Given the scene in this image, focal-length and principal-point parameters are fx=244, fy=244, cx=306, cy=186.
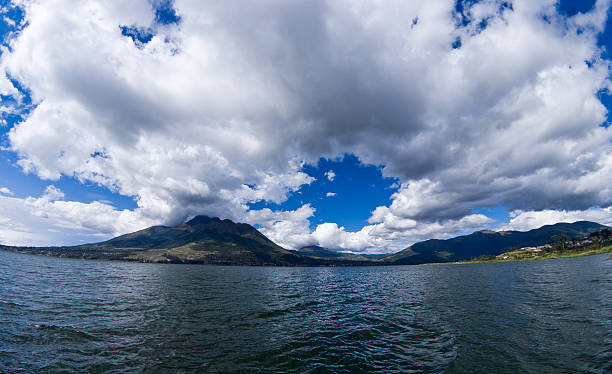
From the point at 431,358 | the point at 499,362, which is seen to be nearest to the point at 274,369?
the point at 431,358

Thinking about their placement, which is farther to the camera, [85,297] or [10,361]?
[85,297]

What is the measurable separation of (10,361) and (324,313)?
31783 millimetres

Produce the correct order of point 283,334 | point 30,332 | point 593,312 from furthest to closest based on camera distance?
point 593,312
point 283,334
point 30,332

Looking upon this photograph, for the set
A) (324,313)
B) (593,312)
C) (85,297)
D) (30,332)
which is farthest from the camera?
(85,297)

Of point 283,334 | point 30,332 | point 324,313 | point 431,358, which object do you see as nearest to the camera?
point 431,358

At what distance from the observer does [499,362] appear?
1775 centimetres

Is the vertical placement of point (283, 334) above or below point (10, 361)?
below

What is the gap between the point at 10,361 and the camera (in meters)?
17.2

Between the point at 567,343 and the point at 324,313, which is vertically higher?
the point at 567,343

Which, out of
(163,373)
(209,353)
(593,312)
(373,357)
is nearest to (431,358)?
(373,357)

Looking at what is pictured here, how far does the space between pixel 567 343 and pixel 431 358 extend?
1222 centimetres

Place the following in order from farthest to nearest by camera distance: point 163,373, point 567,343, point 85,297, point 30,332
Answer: point 85,297, point 30,332, point 567,343, point 163,373

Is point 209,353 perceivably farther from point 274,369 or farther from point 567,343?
point 567,343

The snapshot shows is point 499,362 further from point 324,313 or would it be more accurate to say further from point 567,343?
point 324,313
